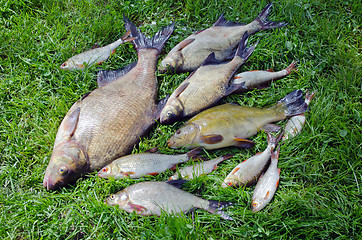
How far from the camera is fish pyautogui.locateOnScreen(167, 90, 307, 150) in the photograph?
11.5 ft

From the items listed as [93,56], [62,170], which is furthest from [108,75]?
[62,170]

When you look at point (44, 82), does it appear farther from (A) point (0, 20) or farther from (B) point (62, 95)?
(A) point (0, 20)

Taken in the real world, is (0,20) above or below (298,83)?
above

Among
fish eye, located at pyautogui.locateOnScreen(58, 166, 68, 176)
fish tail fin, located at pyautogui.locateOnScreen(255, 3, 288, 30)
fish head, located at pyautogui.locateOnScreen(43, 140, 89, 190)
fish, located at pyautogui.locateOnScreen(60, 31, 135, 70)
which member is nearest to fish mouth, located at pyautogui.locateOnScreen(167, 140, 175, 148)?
fish head, located at pyautogui.locateOnScreen(43, 140, 89, 190)

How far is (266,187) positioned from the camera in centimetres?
329

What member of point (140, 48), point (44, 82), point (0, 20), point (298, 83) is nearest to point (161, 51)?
point (140, 48)

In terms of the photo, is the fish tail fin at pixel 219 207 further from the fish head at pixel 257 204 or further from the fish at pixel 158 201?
the fish head at pixel 257 204

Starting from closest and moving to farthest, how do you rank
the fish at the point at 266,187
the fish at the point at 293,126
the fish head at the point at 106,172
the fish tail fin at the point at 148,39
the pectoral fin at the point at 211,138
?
the fish at the point at 266,187 → the fish head at the point at 106,172 → the pectoral fin at the point at 211,138 → the fish at the point at 293,126 → the fish tail fin at the point at 148,39

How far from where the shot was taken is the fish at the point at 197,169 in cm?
339

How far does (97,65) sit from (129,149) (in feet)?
4.30

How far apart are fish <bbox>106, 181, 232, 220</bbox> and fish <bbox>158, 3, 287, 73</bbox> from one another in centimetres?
160

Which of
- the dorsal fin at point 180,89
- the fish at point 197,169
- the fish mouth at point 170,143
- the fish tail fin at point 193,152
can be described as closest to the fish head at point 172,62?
the dorsal fin at point 180,89

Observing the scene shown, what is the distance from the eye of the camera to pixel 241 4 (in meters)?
4.63

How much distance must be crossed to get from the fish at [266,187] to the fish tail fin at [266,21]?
6.20 ft
